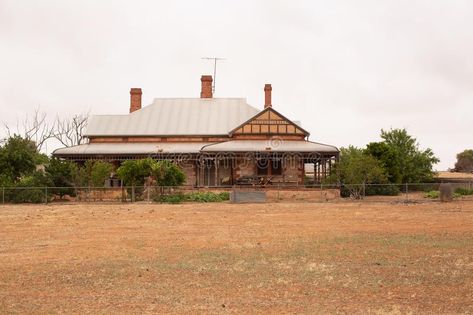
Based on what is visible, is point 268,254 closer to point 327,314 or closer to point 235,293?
point 235,293

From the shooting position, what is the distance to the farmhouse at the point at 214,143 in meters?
39.1

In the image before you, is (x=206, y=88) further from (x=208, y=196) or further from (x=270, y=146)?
(x=208, y=196)

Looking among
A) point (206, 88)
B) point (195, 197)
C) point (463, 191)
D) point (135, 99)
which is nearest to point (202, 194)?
point (195, 197)

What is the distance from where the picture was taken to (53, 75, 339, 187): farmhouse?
3909 centimetres

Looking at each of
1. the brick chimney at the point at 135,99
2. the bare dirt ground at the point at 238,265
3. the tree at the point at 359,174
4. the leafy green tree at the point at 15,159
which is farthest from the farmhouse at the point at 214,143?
the bare dirt ground at the point at 238,265

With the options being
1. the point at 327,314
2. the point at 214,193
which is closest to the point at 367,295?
the point at 327,314

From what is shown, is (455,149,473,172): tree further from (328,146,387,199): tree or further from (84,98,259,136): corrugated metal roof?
(328,146,387,199): tree

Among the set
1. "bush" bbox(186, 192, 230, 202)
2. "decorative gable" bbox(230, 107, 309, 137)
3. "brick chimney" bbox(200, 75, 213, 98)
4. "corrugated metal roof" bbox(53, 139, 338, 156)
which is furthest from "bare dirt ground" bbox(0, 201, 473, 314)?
"brick chimney" bbox(200, 75, 213, 98)

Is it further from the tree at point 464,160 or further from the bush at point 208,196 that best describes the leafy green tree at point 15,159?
the tree at point 464,160

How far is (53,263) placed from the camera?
39.4 ft

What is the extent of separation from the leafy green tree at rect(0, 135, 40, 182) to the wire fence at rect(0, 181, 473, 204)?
4.48 m

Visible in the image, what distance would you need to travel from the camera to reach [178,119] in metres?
46.2

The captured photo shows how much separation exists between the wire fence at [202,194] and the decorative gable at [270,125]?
5.48 m

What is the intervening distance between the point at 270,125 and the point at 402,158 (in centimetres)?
1074
